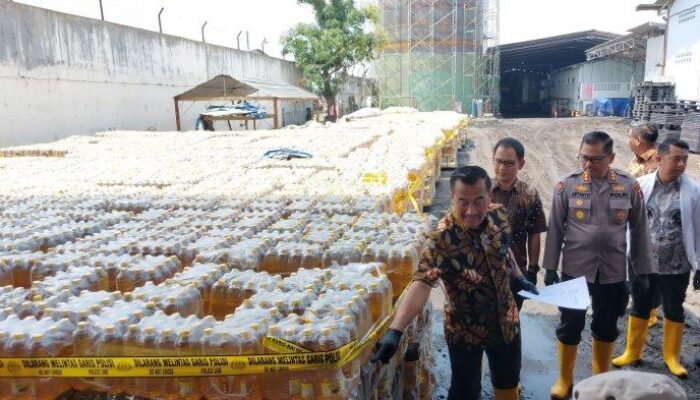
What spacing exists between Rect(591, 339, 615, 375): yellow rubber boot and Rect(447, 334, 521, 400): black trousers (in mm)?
1245

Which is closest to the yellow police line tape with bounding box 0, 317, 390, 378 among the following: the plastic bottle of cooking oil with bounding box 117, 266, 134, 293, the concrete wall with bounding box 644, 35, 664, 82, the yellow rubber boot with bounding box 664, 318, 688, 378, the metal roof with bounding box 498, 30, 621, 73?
the plastic bottle of cooking oil with bounding box 117, 266, 134, 293

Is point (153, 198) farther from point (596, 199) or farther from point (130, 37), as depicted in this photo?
point (130, 37)

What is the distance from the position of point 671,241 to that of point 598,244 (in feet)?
2.97

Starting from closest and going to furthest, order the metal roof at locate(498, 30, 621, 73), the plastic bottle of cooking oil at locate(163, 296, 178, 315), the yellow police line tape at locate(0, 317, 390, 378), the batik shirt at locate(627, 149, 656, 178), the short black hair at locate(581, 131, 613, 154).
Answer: the yellow police line tape at locate(0, 317, 390, 378), the plastic bottle of cooking oil at locate(163, 296, 178, 315), the short black hair at locate(581, 131, 613, 154), the batik shirt at locate(627, 149, 656, 178), the metal roof at locate(498, 30, 621, 73)

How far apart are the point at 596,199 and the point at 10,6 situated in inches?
551

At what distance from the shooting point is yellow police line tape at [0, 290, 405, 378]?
2137 mm

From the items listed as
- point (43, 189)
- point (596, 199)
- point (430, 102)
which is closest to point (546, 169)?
point (596, 199)

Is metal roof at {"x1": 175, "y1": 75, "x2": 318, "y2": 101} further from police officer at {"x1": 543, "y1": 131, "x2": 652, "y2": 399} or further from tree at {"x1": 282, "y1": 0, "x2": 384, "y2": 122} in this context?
police officer at {"x1": 543, "y1": 131, "x2": 652, "y2": 399}

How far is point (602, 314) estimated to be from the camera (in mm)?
3998

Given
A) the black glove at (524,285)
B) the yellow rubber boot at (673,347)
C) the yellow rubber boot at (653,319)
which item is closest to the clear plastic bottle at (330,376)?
the black glove at (524,285)

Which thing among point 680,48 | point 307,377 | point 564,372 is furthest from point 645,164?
point 680,48

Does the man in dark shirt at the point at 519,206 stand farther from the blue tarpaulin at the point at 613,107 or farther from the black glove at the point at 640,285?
the blue tarpaulin at the point at 613,107

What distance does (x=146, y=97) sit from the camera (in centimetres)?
1891

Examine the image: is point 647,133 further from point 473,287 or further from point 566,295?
point 473,287
